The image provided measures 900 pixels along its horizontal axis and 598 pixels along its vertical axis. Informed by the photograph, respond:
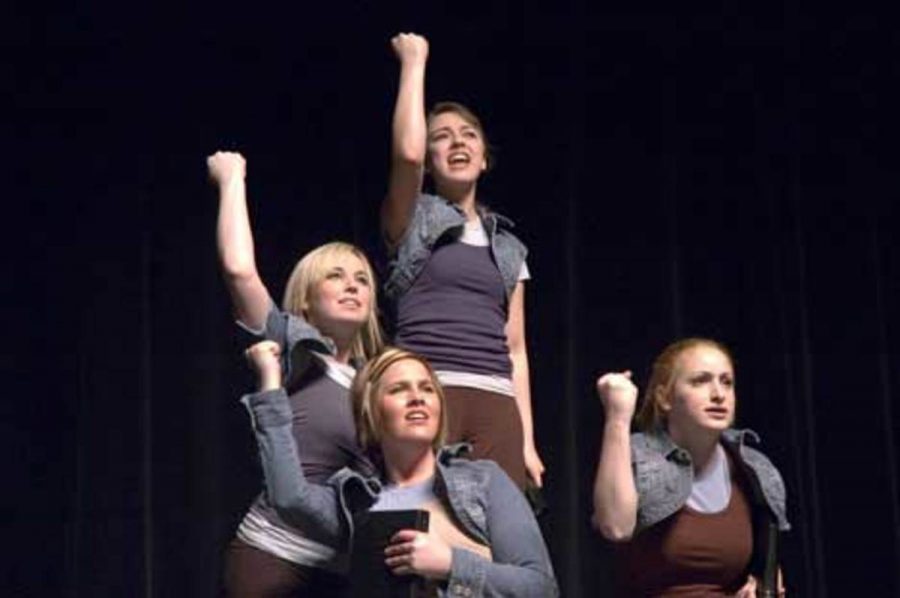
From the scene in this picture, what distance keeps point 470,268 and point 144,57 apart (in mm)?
1322

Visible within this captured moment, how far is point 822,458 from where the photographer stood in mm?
4098

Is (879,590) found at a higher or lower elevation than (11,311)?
lower

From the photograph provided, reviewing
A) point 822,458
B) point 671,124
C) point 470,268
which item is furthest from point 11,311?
point 822,458

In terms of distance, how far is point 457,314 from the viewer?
3.00 m

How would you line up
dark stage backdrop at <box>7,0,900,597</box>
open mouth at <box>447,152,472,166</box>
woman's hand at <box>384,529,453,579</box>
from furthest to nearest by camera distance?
dark stage backdrop at <box>7,0,900,597</box> < open mouth at <box>447,152,472,166</box> < woman's hand at <box>384,529,453,579</box>

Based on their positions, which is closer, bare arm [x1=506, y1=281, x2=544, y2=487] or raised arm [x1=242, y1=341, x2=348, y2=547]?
raised arm [x1=242, y1=341, x2=348, y2=547]

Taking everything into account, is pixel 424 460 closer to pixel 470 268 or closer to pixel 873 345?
pixel 470 268

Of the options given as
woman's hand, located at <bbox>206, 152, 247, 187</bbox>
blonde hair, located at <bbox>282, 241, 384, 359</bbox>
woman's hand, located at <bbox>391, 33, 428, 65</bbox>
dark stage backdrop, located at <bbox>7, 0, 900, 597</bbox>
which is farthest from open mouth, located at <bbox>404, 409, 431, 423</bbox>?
dark stage backdrop, located at <bbox>7, 0, 900, 597</bbox>

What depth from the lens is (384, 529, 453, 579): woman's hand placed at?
8.00 ft

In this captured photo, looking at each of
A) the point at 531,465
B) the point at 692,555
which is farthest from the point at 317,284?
the point at 692,555

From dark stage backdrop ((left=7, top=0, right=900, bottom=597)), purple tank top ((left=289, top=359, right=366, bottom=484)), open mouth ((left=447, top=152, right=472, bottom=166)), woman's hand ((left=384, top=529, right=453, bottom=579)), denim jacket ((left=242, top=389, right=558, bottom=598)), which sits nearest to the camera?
woman's hand ((left=384, top=529, right=453, bottom=579))

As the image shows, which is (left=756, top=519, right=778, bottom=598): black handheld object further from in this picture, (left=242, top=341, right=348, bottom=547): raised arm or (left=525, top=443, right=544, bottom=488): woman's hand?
(left=242, top=341, right=348, bottom=547): raised arm

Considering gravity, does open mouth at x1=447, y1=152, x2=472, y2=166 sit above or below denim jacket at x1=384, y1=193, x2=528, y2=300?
above

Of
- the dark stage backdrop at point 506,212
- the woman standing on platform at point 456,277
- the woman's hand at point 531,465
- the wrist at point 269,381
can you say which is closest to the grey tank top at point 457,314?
the woman standing on platform at point 456,277
